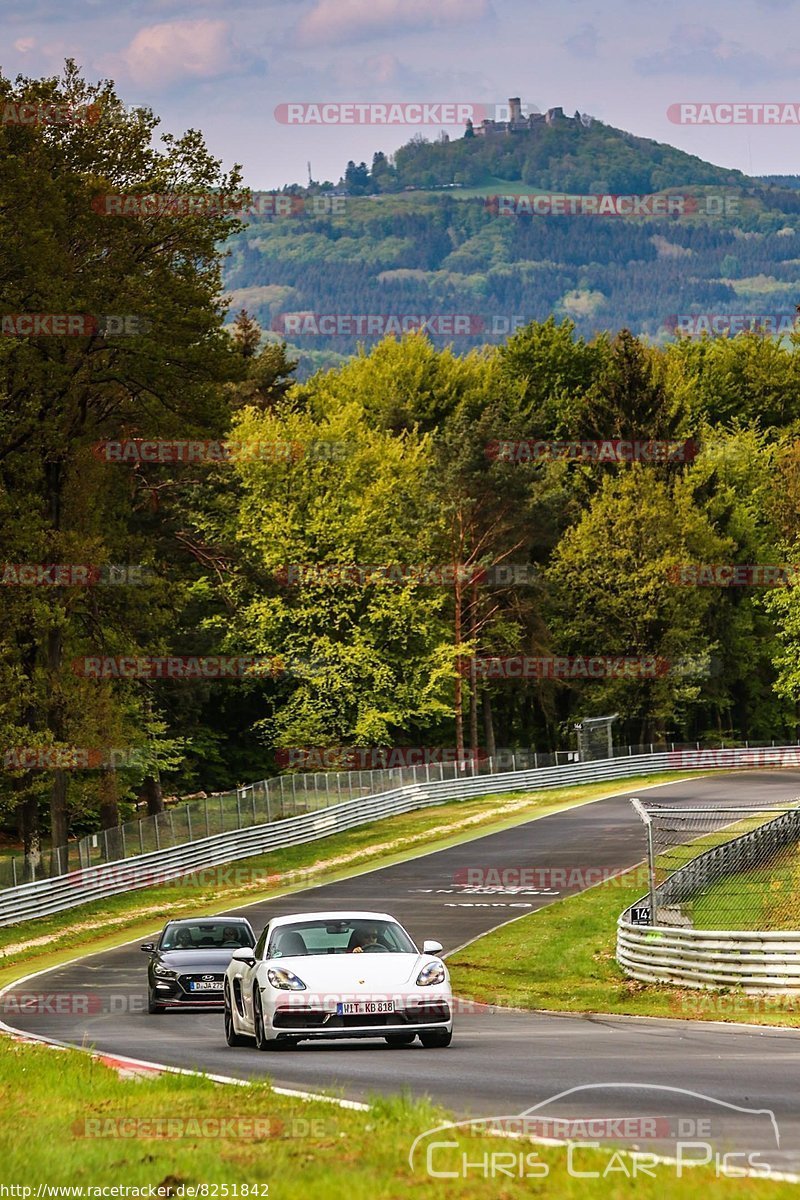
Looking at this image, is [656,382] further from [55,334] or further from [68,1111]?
[68,1111]

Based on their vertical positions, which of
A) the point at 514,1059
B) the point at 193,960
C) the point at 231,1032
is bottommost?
the point at 193,960

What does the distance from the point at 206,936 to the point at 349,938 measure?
9.38 meters

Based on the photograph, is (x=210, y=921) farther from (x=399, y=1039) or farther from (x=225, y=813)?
(x=225, y=813)

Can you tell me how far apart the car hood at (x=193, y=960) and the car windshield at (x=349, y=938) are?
7.66m

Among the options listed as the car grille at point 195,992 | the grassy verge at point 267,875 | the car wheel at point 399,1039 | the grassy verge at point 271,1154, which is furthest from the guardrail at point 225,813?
the grassy verge at point 271,1154

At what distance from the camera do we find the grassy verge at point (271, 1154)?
301 inches

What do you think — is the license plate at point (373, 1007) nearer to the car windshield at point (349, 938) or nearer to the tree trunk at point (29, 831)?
the car windshield at point (349, 938)

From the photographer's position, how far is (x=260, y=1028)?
55.0ft

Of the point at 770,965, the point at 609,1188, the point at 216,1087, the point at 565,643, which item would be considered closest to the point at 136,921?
the point at 770,965

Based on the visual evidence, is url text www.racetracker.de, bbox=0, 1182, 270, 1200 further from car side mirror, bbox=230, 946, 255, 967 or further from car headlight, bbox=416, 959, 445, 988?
car side mirror, bbox=230, 946, 255, 967

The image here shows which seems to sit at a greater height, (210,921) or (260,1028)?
(260,1028)

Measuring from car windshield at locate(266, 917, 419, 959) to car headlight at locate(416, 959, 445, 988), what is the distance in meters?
0.51

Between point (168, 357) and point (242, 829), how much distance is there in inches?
626

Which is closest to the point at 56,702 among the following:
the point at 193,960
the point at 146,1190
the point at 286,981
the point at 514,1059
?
the point at 193,960
